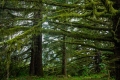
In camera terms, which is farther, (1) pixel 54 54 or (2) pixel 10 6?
(1) pixel 54 54

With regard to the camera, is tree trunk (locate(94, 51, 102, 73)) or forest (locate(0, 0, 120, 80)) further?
tree trunk (locate(94, 51, 102, 73))

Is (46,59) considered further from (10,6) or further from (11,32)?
(11,32)

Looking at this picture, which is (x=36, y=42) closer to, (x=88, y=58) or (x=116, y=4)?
(x=88, y=58)

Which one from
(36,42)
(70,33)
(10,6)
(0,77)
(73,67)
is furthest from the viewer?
(73,67)

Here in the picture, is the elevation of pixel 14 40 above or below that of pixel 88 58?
above

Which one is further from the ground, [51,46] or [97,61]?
[51,46]

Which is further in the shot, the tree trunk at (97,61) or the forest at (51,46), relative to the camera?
the tree trunk at (97,61)

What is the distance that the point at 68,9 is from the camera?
20.4ft

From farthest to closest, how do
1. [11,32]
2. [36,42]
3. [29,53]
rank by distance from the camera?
[29,53] < [36,42] < [11,32]

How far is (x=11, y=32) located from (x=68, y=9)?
157cm

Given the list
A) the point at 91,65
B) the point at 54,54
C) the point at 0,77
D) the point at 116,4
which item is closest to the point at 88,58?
the point at 91,65

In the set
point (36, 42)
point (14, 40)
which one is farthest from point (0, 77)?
point (14, 40)

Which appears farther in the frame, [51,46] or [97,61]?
[97,61]

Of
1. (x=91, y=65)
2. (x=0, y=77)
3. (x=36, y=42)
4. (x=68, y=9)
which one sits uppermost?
(x=68, y=9)
